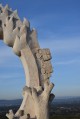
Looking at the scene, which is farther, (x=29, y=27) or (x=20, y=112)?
(x=29, y=27)

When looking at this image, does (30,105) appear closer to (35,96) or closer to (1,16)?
(35,96)

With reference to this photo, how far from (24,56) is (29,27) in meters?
0.82

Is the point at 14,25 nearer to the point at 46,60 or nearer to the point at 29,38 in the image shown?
the point at 29,38

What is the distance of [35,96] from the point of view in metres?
9.12

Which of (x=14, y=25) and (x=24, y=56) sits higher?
(x=14, y=25)

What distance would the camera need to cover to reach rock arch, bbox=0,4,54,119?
364 inches

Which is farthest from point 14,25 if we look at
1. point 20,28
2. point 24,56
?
point 24,56

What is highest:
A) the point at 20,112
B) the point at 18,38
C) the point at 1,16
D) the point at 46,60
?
the point at 1,16

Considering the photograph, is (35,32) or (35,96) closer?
(35,96)

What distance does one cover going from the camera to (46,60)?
9.49 metres

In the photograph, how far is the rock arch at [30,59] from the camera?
9.25m

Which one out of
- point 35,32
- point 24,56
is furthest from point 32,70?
point 35,32

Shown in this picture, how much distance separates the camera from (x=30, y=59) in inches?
376

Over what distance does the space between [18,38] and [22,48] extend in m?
0.28
